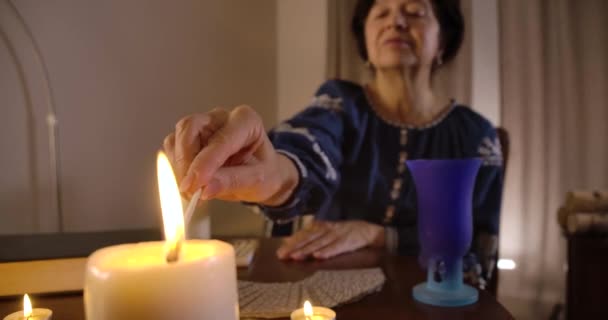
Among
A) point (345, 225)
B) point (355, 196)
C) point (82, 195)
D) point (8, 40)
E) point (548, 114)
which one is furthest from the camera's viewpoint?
point (548, 114)

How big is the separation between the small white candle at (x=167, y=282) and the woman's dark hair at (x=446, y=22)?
1080 millimetres

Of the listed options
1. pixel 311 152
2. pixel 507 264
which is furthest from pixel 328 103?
pixel 507 264

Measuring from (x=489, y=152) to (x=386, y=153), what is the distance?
260 millimetres

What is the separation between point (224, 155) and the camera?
0.41m

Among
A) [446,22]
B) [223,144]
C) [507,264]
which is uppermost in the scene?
[446,22]

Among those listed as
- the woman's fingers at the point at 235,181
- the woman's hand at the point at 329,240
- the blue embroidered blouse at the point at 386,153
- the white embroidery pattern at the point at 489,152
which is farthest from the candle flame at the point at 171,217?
the white embroidery pattern at the point at 489,152

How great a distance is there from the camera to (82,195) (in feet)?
4.53

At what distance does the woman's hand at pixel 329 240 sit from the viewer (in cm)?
73

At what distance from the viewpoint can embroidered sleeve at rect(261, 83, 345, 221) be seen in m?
0.70

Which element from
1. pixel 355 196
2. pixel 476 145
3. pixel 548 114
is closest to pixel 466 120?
pixel 476 145

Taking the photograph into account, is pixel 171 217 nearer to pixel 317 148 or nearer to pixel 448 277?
pixel 448 277

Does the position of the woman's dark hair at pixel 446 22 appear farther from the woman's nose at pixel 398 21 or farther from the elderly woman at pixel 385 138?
the woman's nose at pixel 398 21

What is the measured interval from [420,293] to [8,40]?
4.23ft

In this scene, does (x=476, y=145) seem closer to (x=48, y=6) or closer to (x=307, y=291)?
(x=307, y=291)
